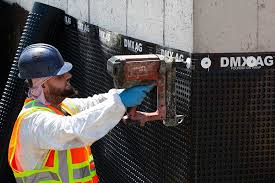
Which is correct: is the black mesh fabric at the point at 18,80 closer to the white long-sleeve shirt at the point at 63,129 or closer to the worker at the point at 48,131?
the worker at the point at 48,131

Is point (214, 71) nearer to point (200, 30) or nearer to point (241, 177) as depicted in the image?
point (200, 30)

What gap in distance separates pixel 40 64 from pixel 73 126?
0.58m

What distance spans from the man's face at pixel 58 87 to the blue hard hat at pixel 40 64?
0.05m

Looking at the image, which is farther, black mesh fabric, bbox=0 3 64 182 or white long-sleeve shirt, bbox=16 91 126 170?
black mesh fabric, bbox=0 3 64 182

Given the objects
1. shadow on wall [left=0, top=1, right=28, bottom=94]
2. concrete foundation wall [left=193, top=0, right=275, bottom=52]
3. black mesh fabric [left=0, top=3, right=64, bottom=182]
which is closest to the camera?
concrete foundation wall [left=193, top=0, right=275, bottom=52]

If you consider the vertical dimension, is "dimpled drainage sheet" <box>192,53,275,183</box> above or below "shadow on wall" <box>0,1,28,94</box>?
below

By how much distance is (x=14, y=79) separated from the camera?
22.4 ft

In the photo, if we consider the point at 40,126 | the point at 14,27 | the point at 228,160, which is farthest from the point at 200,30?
the point at 14,27

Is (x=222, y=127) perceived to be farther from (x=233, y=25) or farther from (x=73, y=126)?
(x=73, y=126)

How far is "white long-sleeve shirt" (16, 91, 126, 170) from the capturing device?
322 centimetres

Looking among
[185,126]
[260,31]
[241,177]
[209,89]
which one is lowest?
[241,177]

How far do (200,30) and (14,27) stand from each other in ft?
22.2

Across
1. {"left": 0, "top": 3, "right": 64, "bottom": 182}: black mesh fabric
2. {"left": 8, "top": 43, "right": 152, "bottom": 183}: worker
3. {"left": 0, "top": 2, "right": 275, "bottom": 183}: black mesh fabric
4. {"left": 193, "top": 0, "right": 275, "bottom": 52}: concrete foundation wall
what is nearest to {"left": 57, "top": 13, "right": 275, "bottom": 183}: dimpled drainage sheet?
{"left": 0, "top": 2, "right": 275, "bottom": 183}: black mesh fabric

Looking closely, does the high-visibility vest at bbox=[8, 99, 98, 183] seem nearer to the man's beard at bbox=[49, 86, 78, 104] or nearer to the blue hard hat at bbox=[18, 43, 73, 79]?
the man's beard at bbox=[49, 86, 78, 104]
